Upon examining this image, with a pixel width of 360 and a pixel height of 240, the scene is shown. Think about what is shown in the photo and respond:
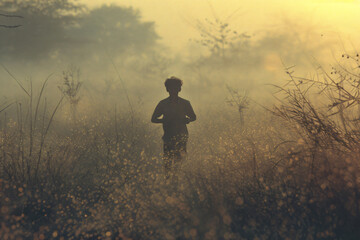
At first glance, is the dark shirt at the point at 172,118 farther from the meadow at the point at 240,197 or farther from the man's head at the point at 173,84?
the meadow at the point at 240,197

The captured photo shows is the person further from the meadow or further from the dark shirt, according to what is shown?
the meadow

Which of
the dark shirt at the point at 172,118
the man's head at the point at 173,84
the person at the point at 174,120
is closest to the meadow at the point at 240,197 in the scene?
the person at the point at 174,120

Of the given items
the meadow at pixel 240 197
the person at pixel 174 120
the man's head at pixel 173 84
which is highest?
the man's head at pixel 173 84

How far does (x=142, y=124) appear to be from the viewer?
34.8 ft

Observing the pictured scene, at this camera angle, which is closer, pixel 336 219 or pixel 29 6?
pixel 336 219

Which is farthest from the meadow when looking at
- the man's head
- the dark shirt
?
the man's head

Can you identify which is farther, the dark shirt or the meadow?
the dark shirt

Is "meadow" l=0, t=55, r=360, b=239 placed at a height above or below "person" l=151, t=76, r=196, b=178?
below

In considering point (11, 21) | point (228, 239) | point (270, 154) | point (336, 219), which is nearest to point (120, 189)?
point (228, 239)

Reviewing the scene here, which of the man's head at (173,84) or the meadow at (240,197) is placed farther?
the man's head at (173,84)

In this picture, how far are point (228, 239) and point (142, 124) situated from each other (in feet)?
24.1

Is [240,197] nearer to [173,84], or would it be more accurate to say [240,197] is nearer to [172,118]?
[172,118]

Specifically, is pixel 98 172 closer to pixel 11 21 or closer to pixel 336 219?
pixel 336 219

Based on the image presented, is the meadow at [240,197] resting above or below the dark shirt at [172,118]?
below
